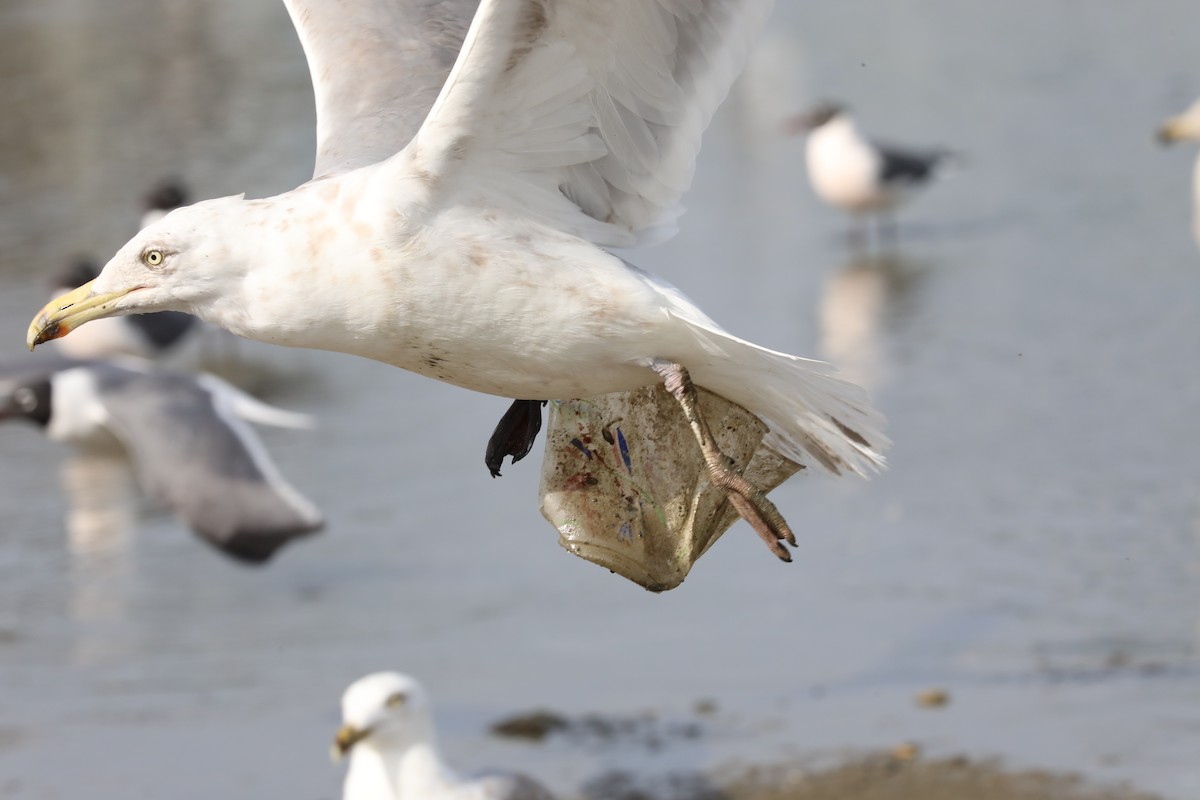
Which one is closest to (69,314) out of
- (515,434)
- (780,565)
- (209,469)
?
A: (515,434)

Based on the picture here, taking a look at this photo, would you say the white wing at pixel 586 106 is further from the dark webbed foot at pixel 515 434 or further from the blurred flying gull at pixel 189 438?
the blurred flying gull at pixel 189 438

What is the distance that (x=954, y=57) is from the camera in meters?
19.2

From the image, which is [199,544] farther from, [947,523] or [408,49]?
[408,49]

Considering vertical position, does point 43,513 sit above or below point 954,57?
below

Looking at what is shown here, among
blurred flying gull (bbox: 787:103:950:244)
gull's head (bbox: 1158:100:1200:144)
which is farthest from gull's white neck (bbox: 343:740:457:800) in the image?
blurred flying gull (bbox: 787:103:950:244)

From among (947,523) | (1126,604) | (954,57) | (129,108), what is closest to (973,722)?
(1126,604)

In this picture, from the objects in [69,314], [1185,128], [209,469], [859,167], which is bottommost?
[209,469]

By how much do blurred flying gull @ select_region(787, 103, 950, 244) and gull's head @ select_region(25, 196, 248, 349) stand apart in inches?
446

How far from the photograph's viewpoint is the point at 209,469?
870 centimetres

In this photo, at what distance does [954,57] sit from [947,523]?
35.3 ft

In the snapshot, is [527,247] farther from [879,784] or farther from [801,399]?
[879,784]

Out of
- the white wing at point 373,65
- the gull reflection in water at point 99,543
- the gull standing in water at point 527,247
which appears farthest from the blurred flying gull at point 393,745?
the gull standing in water at point 527,247

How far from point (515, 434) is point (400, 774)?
3053 mm

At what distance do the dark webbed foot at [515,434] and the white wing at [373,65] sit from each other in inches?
25.4
